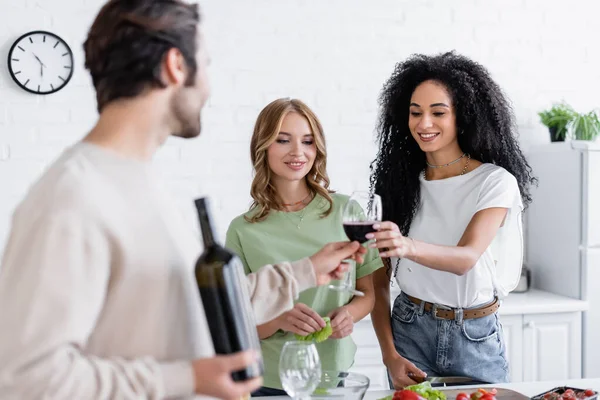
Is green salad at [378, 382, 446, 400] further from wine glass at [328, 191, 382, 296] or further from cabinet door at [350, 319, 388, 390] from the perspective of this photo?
cabinet door at [350, 319, 388, 390]

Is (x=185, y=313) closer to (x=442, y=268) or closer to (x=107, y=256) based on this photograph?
(x=107, y=256)

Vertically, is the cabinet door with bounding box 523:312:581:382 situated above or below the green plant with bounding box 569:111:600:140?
below

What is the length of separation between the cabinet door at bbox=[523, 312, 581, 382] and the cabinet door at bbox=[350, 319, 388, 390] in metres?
0.78

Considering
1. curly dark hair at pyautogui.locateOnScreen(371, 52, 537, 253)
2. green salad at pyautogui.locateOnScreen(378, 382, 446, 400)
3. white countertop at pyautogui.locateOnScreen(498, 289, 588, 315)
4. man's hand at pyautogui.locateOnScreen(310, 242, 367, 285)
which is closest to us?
man's hand at pyautogui.locateOnScreen(310, 242, 367, 285)

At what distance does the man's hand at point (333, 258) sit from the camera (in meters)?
1.55

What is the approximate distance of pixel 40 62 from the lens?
339cm

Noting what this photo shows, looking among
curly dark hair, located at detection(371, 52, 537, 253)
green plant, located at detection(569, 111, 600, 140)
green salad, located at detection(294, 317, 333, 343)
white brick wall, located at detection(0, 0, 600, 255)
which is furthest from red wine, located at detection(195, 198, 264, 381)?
green plant, located at detection(569, 111, 600, 140)

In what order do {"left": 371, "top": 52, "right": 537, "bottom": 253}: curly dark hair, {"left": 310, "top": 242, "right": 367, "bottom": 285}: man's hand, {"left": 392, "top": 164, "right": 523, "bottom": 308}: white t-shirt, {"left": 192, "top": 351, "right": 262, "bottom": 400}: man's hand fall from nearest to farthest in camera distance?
{"left": 192, "top": 351, "right": 262, "bottom": 400}: man's hand, {"left": 310, "top": 242, "right": 367, "bottom": 285}: man's hand, {"left": 392, "top": 164, "right": 523, "bottom": 308}: white t-shirt, {"left": 371, "top": 52, "right": 537, "bottom": 253}: curly dark hair

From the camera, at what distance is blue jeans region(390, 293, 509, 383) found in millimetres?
2189

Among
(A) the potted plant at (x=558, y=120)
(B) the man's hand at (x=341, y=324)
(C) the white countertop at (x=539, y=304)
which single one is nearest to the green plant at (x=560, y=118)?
(A) the potted plant at (x=558, y=120)

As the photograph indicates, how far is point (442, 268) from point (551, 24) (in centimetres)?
253

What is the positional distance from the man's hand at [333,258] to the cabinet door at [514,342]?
2.12m

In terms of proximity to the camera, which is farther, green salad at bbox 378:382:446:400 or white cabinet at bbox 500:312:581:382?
white cabinet at bbox 500:312:581:382

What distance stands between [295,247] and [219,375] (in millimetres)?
1282
